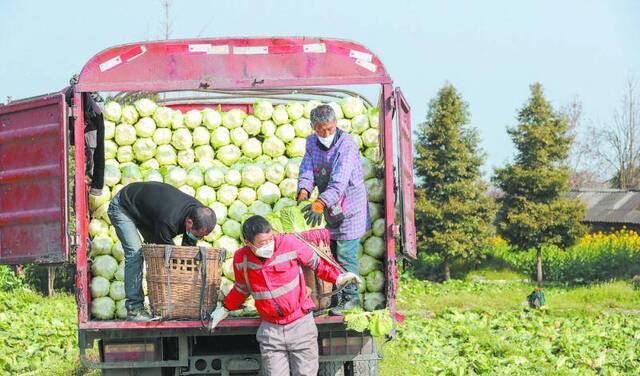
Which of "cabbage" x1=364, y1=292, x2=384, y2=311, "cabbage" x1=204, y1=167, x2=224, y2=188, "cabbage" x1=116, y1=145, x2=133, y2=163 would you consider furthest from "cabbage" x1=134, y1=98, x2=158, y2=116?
"cabbage" x1=364, y1=292, x2=384, y2=311

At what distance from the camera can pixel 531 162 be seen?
105ft

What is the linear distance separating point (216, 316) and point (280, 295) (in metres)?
0.57

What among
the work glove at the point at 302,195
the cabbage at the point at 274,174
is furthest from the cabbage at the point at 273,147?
the work glove at the point at 302,195

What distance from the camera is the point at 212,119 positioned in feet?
29.9

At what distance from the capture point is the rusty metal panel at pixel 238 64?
736 cm

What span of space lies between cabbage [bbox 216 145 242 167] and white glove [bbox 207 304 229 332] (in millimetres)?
2256

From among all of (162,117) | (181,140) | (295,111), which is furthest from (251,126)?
(162,117)

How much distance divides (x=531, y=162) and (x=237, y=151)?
79.6 ft

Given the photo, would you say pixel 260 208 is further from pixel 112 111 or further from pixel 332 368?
pixel 112 111

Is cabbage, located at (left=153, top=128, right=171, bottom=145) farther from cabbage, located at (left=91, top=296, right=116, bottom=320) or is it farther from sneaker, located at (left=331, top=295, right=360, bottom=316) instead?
sneaker, located at (left=331, top=295, right=360, bottom=316)

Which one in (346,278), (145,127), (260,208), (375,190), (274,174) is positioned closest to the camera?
(346,278)

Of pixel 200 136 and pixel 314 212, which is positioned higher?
pixel 200 136

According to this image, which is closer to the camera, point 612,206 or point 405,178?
point 405,178

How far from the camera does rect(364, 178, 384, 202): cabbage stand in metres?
8.00
